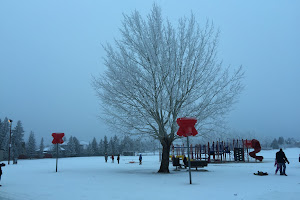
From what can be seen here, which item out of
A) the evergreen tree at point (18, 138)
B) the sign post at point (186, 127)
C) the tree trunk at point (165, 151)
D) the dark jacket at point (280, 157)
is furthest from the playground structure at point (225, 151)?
the evergreen tree at point (18, 138)

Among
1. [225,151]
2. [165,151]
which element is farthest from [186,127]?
[225,151]

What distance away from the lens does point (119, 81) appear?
16.6 meters

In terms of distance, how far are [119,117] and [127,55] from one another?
13.9 feet

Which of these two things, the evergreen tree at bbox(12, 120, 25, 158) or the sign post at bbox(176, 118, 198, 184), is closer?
the sign post at bbox(176, 118, 198, 184)

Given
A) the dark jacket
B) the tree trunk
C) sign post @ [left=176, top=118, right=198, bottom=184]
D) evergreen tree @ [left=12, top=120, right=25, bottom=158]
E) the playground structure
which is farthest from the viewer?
evergreen tree @ [left=12, top=120, right=25, bottom=158]

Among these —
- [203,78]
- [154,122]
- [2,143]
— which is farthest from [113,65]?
[2,143]

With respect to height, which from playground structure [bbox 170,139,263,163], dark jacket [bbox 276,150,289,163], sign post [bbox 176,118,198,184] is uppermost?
sign post [bbox 176,118,198,184]

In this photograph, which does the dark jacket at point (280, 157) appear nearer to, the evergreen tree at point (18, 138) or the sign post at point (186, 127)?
the sign post at point (186, 127)

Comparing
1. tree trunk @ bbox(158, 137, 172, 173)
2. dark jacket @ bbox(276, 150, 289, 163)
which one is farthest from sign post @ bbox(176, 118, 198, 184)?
dark jacket @ bbox(276, 150, 289, 163)

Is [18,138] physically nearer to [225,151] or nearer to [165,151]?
[225,151]

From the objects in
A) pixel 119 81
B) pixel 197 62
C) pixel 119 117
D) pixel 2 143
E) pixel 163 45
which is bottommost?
pixel 2 143

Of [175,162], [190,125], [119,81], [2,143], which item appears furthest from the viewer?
[2,143]

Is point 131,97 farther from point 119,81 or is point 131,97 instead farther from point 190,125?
point 190,125

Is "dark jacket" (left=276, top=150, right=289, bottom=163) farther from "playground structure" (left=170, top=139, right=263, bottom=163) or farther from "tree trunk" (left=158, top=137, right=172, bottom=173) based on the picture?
"playground structure" (left=170, top=139, right=263, bottom=163)
